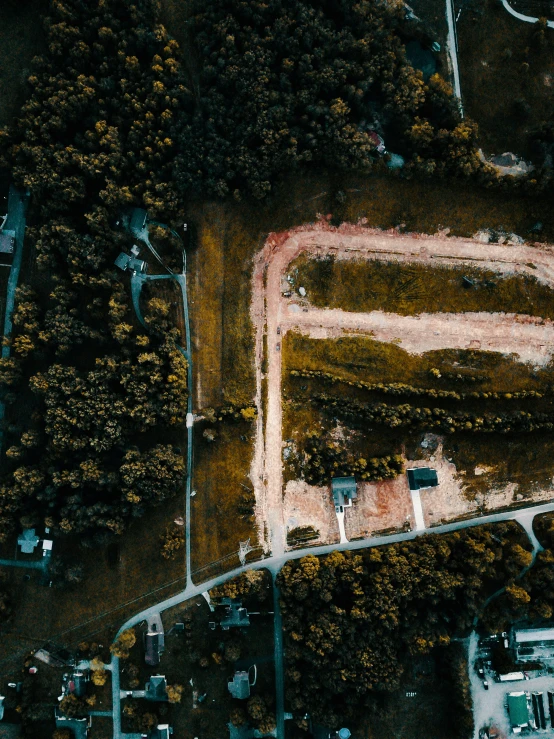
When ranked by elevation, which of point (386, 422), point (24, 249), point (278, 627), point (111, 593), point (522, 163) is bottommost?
point (278, 627)

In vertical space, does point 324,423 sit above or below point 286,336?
below

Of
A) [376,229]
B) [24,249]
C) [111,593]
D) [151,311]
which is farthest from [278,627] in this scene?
[24,249]


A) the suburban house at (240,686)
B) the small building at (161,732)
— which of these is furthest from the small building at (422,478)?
the small building at (161,732)

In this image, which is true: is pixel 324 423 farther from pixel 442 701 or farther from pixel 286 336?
pixel 442 701

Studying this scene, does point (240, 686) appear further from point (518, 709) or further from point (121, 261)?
point (121, 261)

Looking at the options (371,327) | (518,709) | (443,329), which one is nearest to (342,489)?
(371,327)
